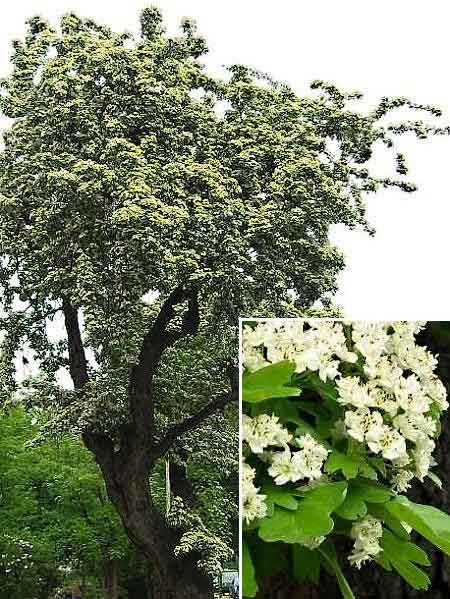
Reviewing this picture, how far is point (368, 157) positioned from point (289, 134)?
89cm

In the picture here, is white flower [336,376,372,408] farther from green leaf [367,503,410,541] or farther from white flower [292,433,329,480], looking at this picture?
green leaf [367,503,410,541]

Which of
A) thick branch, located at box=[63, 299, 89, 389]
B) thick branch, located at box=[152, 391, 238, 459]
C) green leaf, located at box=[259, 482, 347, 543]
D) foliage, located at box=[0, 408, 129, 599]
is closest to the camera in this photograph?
green leaf, located at box=[259, 482, 347, 543]

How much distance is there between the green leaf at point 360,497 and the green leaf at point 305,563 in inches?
4.8

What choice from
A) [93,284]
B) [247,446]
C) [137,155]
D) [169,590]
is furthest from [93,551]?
[247,446]

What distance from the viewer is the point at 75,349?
1017 cm

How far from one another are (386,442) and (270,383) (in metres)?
0.32

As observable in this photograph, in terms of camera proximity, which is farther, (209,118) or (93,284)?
(209,118)

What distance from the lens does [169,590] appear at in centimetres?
968

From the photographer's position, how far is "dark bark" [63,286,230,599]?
9555mm

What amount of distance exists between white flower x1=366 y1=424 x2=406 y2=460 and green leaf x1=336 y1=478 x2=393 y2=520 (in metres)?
0.08

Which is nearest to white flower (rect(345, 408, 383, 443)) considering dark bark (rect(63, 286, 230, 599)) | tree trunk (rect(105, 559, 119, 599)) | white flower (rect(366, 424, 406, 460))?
white flower (rect(366, 424, 406, 460))

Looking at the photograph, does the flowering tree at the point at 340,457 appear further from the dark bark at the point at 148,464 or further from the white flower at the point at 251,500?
the dark bark at the point at 148,464

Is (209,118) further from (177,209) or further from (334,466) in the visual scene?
(334,466)

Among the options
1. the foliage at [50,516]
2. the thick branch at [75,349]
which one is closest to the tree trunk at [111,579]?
the foliage at [50,516]
